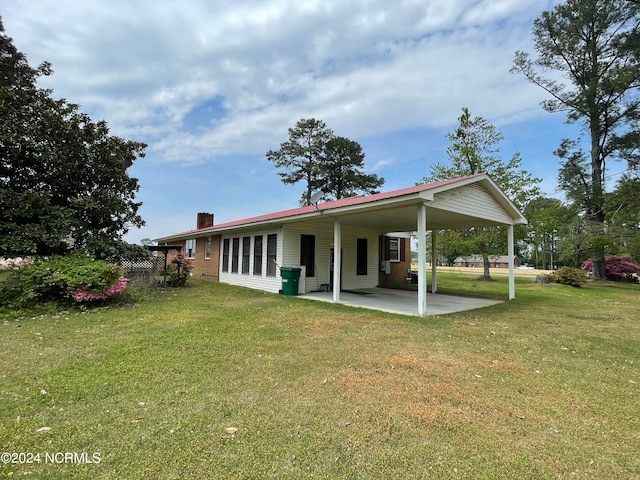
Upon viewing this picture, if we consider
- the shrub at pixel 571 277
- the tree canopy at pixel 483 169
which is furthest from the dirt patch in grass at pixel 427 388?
the tree canopy at pixel 483 169

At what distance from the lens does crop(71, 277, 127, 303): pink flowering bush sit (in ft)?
25.5

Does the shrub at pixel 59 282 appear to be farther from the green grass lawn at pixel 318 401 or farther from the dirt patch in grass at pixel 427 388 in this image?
the dirt patch in grass at pixel 427 388

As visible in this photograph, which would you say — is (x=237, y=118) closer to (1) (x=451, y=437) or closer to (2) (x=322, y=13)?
(2) (x=322, y=13)

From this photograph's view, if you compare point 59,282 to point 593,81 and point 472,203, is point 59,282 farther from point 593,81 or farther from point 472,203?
point 593,81

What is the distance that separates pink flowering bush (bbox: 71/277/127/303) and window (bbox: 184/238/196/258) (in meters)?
11.2

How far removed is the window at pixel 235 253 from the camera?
1484 centimetres

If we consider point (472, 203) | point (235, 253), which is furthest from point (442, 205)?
point (235, 253)

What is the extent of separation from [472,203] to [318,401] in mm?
7892

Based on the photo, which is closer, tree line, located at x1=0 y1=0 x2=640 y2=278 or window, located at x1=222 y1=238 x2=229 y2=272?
tree line, located at x1=0 y1=0 x2=640 y2=278

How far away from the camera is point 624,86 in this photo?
18047 mm

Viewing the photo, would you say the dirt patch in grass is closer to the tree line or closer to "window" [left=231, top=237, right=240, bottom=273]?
the tree line

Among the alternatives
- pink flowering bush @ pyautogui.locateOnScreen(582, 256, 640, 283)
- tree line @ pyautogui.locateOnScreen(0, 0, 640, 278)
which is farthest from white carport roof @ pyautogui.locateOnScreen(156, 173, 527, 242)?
pink flowering bush @ pyautogui.locateOnScreen(582, 256, 640, 283)

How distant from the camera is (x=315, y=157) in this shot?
30.9 metres

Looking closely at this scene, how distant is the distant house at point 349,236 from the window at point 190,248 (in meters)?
0.79
